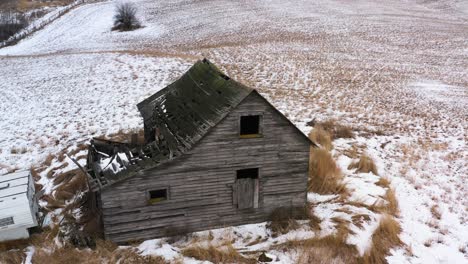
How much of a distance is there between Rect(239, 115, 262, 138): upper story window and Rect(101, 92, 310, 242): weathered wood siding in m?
0.13

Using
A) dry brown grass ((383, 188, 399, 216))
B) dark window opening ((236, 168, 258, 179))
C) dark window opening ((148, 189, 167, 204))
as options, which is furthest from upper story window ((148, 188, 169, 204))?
dry brown grass ((383, 188, 399, 216))

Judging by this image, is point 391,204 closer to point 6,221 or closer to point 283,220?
point 283,220

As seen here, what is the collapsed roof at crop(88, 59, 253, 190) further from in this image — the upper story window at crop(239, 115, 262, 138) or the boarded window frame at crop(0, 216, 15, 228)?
the boarded window frame at crop(0, 216, 15, 228)

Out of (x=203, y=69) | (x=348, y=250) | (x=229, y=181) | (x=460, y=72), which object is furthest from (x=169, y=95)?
(x=460, y=72)

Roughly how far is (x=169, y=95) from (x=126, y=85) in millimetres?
14018

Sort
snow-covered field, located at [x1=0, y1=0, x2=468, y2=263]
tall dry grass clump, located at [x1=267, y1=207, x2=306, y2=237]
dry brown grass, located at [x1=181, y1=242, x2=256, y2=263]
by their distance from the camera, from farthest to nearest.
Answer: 1. snow-covered field, located at [x1=0, y1=0, x2=468, y2=263]
2. tall dry grass clump, located at [x1=267, y1=207, x2=306, y2=237]
3. dry brown grass, located at [x1=181, y1=242, x2=256, y2=263]

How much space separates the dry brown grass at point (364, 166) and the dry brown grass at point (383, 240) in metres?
3.62

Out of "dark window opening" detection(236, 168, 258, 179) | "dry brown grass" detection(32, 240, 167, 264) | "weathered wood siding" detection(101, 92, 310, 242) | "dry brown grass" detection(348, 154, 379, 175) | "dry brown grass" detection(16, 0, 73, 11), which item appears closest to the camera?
"dry brown grass" detection(32, 240, 167, 264)

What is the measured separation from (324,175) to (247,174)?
425cm

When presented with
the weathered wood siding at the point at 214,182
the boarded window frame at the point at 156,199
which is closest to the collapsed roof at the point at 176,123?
the weathered wood siding at the point at 214,182

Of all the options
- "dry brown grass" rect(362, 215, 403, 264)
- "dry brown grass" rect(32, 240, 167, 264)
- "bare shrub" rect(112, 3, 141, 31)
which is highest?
"bare shrub" rect(112, 3, 141, 31)

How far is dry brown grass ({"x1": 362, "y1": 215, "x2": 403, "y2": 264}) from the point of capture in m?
11.2

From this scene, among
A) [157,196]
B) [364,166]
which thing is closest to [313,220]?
[364,166]

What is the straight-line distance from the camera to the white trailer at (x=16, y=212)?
1102 cm
